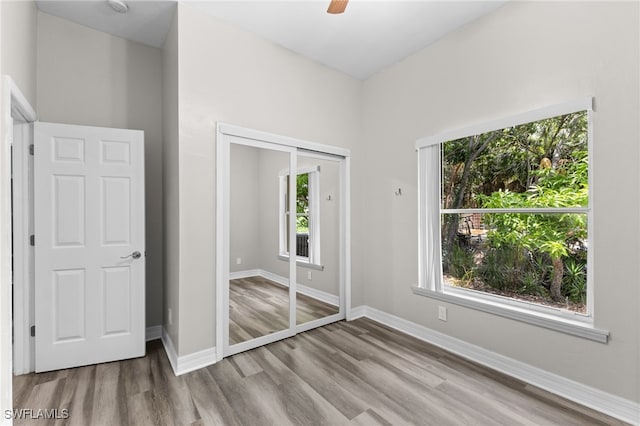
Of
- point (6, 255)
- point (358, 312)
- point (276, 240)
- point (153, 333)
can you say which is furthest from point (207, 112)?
point (358, 312)

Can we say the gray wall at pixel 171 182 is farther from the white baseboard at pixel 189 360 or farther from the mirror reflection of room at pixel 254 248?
the mirror reflection of room at pixel 254 248

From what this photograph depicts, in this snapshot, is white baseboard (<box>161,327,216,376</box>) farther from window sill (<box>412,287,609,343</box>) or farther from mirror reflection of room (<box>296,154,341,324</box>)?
window sill (<box>412,287,609,343</box>)

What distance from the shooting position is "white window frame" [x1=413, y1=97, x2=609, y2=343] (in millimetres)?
2062

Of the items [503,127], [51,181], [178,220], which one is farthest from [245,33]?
[503,127]

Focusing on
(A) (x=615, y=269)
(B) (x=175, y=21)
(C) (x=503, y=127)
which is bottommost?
(A) (x=615, y=269)

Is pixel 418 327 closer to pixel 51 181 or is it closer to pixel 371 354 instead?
pixel 371 354

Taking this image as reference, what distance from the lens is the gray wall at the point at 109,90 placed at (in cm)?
266

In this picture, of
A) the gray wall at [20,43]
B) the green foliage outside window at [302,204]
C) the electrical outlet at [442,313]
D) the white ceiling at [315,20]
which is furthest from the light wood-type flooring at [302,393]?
the white ceiling at [315,20]

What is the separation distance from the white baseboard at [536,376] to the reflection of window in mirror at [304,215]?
1281 mm

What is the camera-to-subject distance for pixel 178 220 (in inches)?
97.1

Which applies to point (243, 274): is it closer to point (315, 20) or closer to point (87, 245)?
point (87, 245)

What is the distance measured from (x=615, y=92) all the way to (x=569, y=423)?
2.13 metres

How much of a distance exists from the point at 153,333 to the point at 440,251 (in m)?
3.04

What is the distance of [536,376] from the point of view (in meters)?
2.25
